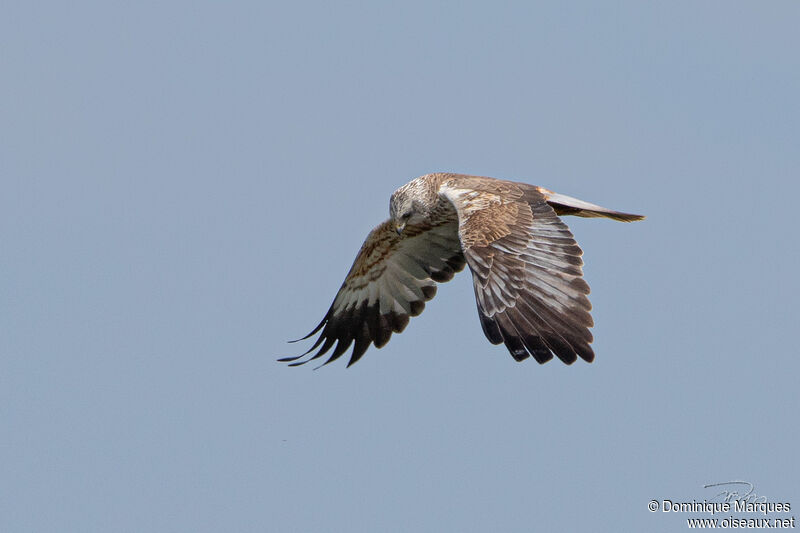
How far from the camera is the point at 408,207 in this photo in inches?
439

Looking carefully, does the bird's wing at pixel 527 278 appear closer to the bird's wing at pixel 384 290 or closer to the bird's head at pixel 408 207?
the bird's head at pixel 408 207

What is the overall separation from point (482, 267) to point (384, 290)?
318 cm

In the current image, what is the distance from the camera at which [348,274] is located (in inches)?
493

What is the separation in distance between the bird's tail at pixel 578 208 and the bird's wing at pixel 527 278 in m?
0.68

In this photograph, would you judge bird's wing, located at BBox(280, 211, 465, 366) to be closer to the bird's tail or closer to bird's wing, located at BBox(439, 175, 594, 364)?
the bird's tail

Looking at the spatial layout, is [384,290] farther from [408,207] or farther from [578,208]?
[578,208]

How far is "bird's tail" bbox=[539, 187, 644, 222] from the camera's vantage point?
10.9 metres

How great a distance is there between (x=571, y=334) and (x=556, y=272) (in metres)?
0.67

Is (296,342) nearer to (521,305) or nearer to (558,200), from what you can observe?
(558,200)

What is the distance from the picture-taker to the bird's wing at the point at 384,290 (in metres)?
12.2

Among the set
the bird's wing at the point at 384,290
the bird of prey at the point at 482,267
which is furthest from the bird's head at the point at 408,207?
the bird's wing at the point at 384,290

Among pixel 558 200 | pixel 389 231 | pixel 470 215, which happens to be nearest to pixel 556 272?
pixel 470 215

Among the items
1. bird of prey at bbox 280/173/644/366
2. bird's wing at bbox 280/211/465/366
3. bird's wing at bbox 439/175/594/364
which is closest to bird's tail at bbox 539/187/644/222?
bird of prey at bbox 280/173/644/366

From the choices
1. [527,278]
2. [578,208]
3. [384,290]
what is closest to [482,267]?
[527,278]
